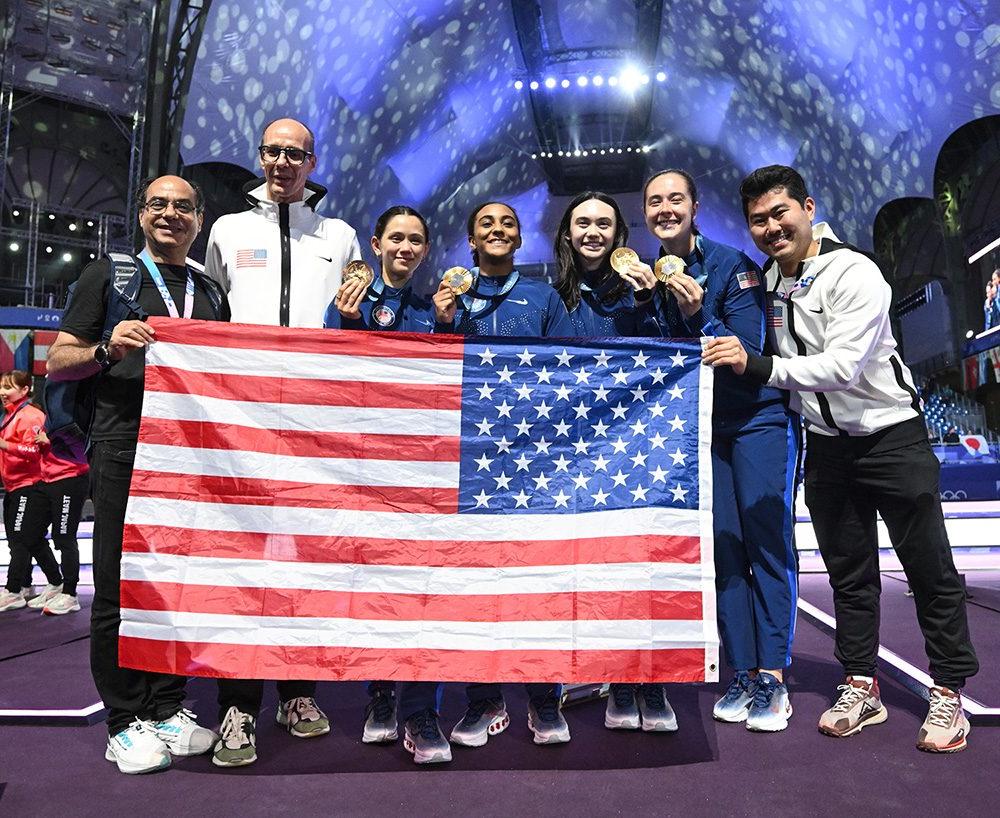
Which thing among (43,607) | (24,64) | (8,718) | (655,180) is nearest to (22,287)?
(24,64)

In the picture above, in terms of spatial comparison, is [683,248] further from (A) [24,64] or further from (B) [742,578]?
(A) [24,64]

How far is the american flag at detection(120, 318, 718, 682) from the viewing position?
243 centimetres

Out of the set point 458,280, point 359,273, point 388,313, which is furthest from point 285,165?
point 458,280

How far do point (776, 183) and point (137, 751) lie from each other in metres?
2.99

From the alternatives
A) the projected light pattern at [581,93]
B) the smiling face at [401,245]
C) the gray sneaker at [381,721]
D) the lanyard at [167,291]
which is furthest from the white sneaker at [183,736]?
the projected light pattern at [581,93]

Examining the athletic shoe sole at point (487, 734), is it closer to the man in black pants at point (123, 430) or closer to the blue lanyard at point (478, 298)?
the man in black pants at point (123, 430)

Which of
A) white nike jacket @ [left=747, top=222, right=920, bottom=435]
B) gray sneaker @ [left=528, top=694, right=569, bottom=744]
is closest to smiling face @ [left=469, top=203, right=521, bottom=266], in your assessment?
white nike jacket @ [left=747, top=222, right=920, bottom=435]

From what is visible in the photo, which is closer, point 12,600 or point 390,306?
point 390,306

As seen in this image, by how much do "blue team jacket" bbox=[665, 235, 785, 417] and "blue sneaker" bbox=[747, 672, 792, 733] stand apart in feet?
3.38

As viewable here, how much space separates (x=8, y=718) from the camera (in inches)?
115

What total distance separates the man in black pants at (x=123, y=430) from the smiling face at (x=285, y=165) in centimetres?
32

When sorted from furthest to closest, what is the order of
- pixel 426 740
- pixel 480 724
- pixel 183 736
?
pixel 480 724 < pixel 183 736 < pixel 426 740

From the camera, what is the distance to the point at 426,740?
2.42 m

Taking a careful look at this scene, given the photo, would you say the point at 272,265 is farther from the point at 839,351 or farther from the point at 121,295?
the point at 839,351
